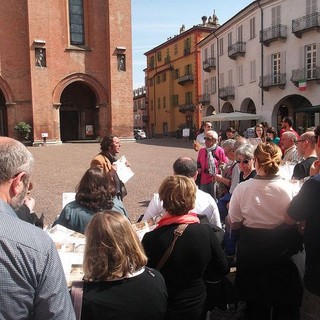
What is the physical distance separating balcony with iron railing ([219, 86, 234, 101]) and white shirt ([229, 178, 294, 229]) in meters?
34.6

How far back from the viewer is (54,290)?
1536 mm

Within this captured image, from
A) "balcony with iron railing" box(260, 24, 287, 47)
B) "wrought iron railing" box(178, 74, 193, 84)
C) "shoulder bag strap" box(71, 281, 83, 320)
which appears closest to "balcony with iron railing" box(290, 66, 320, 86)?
"balcony with iron railing" box(260, 24, 287, 47)

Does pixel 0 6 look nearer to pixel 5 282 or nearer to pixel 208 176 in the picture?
pixel 208 176

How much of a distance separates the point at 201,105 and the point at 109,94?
17070mm

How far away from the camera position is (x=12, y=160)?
165 centimetres

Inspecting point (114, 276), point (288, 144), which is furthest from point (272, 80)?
point (114, 276)

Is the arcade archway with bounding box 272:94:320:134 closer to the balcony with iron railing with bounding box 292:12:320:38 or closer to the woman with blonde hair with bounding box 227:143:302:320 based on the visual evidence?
the balcony with iron railing with bounding box 292:12:320:38

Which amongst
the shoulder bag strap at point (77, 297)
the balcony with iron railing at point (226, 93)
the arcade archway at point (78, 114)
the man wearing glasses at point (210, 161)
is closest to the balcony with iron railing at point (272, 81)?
the balcony with iron railing at point (226, 93)

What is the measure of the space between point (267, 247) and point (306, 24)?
28.4 meters

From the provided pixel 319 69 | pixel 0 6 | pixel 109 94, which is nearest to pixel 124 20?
pixel 109 94

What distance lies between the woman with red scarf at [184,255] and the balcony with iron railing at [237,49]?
111ft

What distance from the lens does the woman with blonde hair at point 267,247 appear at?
3082 millimetres

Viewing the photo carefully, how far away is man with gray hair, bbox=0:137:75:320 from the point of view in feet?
4.69

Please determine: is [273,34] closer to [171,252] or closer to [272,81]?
[272,81]
